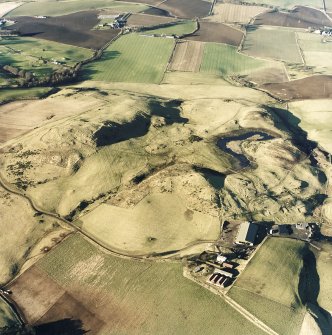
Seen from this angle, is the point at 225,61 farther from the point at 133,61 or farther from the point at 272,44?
the point at 133,61

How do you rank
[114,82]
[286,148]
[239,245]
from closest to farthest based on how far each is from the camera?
[239,245] < [286,148] < [114,82]

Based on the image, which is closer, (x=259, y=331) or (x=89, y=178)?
(x=259, y=331)

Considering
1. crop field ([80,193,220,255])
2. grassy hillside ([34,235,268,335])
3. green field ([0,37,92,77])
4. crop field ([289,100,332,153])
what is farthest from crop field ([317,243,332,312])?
green field ([0,37,92,77])

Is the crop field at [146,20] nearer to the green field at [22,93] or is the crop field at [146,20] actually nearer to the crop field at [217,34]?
the crop field at [217,34]

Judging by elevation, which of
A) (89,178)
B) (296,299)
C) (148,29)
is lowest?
(296,299)

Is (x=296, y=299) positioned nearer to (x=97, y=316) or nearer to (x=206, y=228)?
(x=206, y=228)

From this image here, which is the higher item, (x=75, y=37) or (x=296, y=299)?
(x=75, y=37)

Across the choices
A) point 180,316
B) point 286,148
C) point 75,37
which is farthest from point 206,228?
point 75,37

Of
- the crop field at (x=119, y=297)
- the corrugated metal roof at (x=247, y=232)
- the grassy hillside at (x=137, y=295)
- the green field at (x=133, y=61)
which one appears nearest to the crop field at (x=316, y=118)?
the corrugated metal roof at (x=247, y=232)

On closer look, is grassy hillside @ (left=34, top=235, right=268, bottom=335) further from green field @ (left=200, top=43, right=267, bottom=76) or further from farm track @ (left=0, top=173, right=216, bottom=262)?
green field @ (left=200, top=43, right=267, bottom=76)
